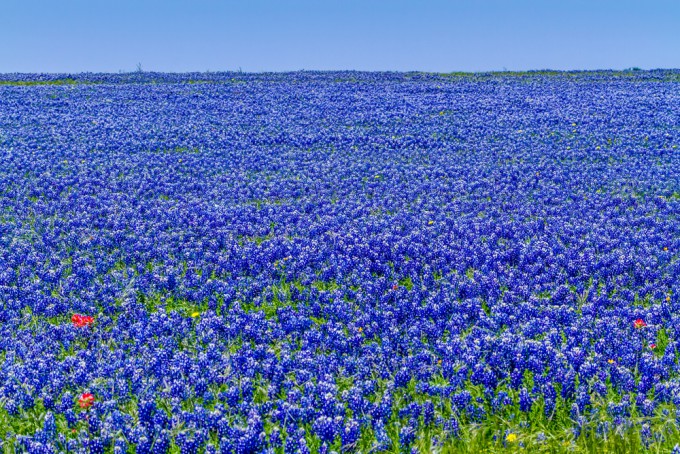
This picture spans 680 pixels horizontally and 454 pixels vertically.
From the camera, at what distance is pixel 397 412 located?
16.5ft

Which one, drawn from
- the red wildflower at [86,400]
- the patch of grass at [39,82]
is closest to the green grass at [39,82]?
the patch of grass at [39,82]

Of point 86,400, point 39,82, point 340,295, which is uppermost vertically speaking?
point 39,82

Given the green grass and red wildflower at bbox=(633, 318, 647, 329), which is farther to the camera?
the green grass

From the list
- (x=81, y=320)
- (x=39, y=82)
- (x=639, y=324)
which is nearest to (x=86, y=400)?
(x=81, y=320)

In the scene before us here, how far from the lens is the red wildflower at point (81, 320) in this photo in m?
6.63

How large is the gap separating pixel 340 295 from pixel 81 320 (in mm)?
2505

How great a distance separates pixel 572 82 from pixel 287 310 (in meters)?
28.9

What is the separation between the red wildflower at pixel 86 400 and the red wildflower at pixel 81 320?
161 cm

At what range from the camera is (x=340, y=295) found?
735cm

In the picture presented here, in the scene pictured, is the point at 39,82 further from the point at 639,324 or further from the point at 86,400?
the point at 639,324

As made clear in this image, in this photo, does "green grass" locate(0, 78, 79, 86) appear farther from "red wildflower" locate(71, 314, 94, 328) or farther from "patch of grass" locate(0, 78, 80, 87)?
"red wildflower" locate(71, 314, 94, 328)

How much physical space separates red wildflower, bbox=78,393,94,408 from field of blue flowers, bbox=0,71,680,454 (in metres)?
0.01

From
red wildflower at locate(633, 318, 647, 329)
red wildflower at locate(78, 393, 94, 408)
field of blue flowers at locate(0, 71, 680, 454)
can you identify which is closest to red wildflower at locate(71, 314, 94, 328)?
field of blue flowers at locate(0, 71, 680, 454)

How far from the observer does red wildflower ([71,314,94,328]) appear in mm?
6633
